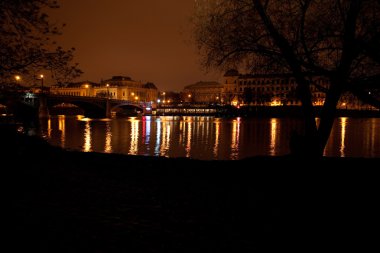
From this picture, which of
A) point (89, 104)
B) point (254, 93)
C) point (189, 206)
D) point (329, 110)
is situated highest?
point (254, 93)

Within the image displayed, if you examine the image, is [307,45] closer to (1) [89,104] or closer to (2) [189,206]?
(2) [189,206]

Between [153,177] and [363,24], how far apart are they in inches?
298

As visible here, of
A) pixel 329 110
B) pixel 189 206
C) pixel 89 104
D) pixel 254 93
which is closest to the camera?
pixel 189 206

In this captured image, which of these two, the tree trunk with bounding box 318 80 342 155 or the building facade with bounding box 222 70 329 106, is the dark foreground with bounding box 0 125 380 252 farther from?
the building facade with bounding box 222 70 329 106

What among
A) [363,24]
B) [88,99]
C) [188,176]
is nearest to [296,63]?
[363,24]

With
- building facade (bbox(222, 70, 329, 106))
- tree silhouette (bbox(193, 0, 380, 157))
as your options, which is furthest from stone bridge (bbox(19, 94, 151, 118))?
tree silhouette (bbox(193, 0, 380, 157))

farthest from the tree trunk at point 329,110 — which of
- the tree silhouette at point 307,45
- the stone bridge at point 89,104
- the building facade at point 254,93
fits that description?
the building facade at point 254,93

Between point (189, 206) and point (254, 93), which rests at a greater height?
point (254, 93)

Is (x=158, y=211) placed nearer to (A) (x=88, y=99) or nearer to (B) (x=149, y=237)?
(B) (x=149, y=237)

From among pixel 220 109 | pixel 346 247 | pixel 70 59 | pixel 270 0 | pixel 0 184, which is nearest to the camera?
pixel 346 247

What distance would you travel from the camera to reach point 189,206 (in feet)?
26.9

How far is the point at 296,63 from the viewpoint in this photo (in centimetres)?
1156

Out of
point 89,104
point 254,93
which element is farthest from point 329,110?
point 254,93

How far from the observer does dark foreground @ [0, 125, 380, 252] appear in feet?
20.1
